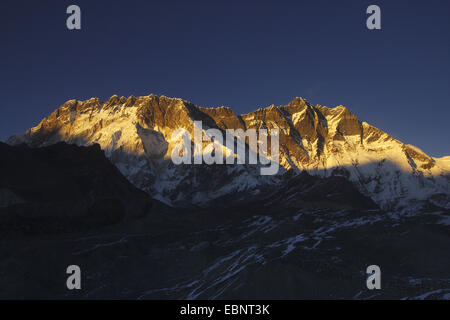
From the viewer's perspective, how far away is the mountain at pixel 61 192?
13625cm

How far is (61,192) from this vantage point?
486 feet

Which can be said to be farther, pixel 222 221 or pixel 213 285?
pixel 222 221

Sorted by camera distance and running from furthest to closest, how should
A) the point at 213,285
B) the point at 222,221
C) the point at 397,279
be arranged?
the point at 222,221 → the point at 213,285 → the point at 397,279

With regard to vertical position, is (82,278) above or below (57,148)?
below

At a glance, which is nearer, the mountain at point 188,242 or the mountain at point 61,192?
the mountain at point 188,242

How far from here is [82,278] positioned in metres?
111

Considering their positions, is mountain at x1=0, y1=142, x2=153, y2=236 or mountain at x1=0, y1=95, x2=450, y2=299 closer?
mountain at x1=0, y1=95, x2=450, y2=299

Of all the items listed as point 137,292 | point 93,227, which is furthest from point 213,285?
point 93,227

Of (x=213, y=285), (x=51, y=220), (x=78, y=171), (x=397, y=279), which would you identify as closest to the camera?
(x=397, y=279)

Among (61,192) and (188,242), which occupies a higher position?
(61,192)

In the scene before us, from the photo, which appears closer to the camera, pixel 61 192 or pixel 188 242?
pixel 188 242

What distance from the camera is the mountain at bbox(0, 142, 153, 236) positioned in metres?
136

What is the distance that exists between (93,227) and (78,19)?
5259 cm
